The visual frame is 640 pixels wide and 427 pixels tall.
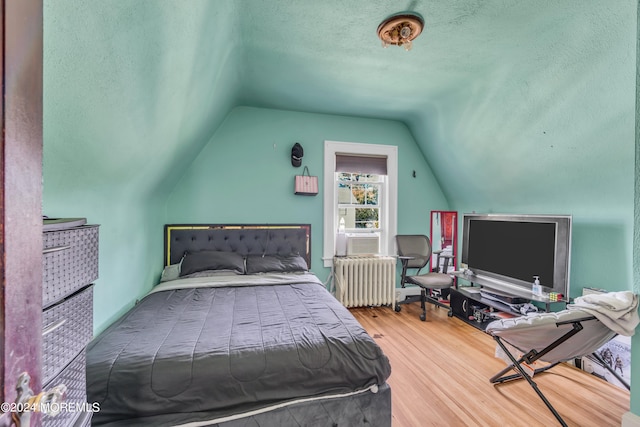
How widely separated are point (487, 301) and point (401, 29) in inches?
114

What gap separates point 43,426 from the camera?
0.58 metres

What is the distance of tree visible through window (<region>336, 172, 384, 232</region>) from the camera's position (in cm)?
396

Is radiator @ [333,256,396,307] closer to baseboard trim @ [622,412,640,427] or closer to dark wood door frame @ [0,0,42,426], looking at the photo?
baseboard trim @ [622,412,640,427]

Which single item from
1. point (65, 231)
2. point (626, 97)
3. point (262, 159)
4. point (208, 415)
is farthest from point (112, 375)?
point (626, 97)

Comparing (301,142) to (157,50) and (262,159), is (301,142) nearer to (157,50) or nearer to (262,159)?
(262,159)

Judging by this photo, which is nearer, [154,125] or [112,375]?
[112,375]

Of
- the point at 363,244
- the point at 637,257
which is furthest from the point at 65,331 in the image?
the point at 363,244

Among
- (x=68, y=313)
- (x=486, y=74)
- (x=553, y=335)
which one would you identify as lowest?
(x=553, y=335)

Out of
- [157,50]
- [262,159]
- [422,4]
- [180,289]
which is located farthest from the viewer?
[262,159]

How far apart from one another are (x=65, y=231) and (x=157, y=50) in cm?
112

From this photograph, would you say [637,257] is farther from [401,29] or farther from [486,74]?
[401,29]

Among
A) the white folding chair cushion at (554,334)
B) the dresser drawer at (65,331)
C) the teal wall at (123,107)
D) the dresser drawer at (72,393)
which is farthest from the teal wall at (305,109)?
the dresser drawer at (72,393)

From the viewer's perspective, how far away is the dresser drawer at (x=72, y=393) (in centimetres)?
64

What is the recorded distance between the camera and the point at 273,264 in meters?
3.13
